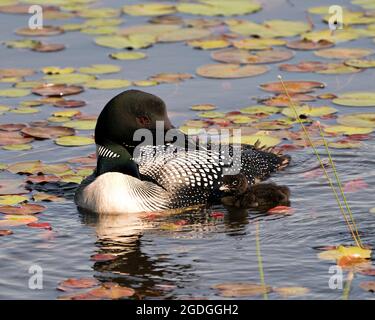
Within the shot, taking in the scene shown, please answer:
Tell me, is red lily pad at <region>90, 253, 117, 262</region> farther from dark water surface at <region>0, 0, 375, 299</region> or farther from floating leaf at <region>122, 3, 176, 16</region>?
floating leaf at <region>122, 3, 176, 16</region>

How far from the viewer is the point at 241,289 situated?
709 centimetres

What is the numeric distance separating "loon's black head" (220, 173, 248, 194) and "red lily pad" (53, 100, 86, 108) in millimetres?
2217

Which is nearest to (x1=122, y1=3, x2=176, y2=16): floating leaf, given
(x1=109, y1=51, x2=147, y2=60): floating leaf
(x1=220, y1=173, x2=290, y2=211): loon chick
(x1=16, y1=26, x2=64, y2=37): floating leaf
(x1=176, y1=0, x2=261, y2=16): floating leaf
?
(x1=176, y1=0, x2=261, y2=16): floating leaf

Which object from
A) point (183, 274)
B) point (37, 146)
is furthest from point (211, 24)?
point (183, 274)

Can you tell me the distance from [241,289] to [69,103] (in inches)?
163

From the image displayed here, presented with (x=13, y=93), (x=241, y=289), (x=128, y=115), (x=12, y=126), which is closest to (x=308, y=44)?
(x=13, y=93)

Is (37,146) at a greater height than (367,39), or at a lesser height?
lesser

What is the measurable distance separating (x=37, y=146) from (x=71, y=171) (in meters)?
0.62

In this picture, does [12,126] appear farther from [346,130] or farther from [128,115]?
[346,130]

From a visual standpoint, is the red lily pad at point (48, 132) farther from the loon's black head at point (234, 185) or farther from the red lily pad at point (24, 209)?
the loon's black head at point (234, 185)

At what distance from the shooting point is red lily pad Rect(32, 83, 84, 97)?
1105 centimetres

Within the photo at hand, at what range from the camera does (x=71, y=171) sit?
942cm
